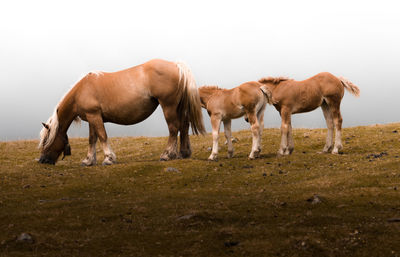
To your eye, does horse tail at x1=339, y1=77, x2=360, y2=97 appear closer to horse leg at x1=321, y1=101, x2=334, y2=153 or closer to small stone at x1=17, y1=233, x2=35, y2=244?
horse leg at x1=321, y1=101, x2=334, y2=153

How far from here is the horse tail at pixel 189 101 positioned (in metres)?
19.0

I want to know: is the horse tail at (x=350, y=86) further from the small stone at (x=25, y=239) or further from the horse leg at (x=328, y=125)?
the small stone at (x=25, y=239)

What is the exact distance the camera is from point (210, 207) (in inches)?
450

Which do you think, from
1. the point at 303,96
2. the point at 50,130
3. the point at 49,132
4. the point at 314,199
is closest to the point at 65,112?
the point at 50,130

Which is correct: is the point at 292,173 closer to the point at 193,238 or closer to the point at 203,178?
the point at 203,178

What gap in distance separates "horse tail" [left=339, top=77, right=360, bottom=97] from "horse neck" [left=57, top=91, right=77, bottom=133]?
12177mm

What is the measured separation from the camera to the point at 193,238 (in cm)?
928

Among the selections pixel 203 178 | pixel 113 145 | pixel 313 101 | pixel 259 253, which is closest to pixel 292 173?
pixel 203 178

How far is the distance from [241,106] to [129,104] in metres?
4.68

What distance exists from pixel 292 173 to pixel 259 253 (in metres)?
8.43

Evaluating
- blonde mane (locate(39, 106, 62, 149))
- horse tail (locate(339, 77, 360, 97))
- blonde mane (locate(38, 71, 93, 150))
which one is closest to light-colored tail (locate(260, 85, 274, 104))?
horse tail (locate(339, 77, 360, 97))

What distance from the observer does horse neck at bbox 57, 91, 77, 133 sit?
2014 centimetres

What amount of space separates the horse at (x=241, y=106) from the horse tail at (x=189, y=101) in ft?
1.84

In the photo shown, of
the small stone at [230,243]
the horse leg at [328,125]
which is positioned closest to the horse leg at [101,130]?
the horse leg at [328,125]
